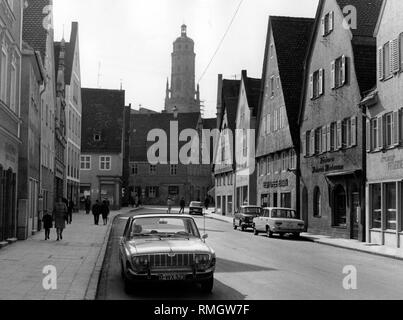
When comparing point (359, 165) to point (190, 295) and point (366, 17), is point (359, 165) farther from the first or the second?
point (190, 295)

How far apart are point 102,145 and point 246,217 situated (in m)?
43.5

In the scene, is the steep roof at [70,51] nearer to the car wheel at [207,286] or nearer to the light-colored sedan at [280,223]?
the light-colored sedan at [280,223]

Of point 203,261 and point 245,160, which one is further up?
point 245,160

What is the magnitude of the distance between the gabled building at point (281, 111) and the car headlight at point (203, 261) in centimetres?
2816

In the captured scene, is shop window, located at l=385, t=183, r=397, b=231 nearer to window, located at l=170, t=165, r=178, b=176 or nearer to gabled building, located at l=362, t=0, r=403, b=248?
gabled building, located at l=362, t=0, r=403, b=248

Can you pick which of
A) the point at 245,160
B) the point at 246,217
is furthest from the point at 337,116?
the point at 245,160

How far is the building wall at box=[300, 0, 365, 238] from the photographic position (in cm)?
3145

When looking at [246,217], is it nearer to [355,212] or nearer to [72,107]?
[355,212]

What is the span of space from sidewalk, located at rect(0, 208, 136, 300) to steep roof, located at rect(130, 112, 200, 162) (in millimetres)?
74471

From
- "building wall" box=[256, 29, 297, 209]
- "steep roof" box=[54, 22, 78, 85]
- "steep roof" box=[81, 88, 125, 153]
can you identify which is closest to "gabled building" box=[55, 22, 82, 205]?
"steep roof" box=[54, 22, 78, 85]

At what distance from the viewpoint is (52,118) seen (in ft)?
139

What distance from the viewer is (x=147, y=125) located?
103 metres
